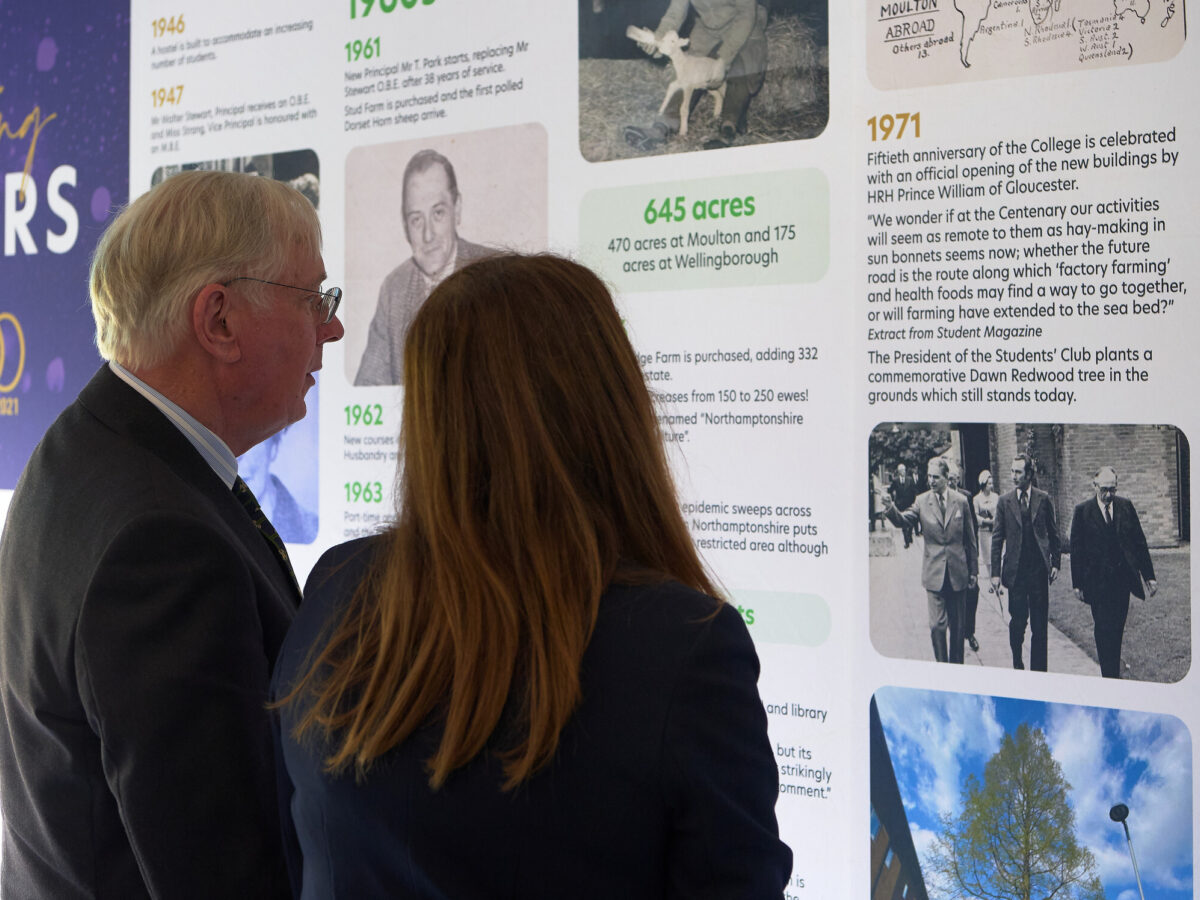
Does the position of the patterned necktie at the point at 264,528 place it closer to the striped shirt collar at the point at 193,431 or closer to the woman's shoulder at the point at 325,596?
the striped shirt collar at the point at 193,431

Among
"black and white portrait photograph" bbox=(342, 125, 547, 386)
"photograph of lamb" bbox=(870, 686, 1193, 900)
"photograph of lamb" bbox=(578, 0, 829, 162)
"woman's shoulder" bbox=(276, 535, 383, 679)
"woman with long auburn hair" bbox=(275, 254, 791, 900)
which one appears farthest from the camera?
"black and white portrait photograph" bbox=(342, 125, 547, 386)

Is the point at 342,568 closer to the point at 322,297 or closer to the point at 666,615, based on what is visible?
the point at 666,615

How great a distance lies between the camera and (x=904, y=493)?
1854 mm

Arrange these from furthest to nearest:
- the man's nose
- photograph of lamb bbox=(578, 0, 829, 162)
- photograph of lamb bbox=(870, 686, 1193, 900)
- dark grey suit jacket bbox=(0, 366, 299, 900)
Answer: photograph of lamb bbox=(578, 0, 829, 162), photograph of lamb bbox=(870, 686, 1193, 900), the man's nose, dark grey suit jacket bbox=(0, 366, 299, 900)

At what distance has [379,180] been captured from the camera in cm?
255

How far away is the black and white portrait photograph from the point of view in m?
Answer: 2.35

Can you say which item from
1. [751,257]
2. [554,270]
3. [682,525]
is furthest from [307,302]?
[751,257]

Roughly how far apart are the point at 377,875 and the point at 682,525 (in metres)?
0.37

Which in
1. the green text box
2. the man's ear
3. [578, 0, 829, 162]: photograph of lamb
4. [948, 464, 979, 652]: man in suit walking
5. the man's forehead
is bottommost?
[948, 464, 979, 652]: man in suit walking

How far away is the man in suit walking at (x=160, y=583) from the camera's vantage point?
1.10 meters

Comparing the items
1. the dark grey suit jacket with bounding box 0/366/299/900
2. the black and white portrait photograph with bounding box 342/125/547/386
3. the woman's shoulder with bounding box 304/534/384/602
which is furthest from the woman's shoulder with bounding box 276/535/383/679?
the black and white portrait photograph with bounding box 342/125/547/386

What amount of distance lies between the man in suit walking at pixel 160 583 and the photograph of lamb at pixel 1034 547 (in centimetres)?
100

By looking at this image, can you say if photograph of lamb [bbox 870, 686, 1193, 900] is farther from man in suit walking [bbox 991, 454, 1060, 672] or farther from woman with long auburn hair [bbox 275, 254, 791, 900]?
woman with long auburn hair [bbox 275, 254, 791, 900]

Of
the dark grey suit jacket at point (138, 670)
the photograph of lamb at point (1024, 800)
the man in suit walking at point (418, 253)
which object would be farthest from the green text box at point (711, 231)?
the dark grey suit jacket at point (138, 670)
